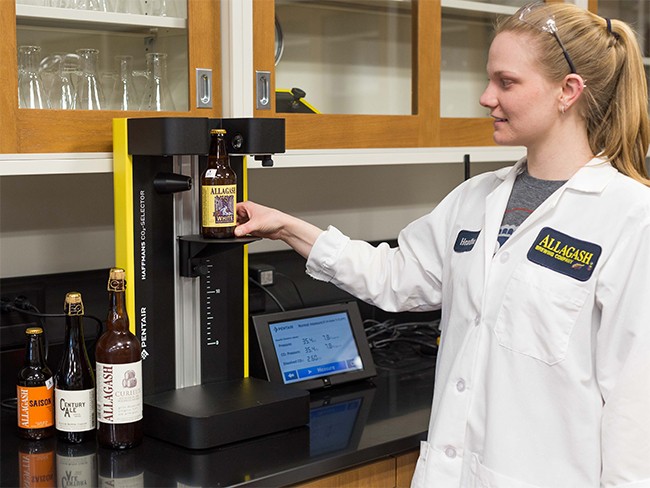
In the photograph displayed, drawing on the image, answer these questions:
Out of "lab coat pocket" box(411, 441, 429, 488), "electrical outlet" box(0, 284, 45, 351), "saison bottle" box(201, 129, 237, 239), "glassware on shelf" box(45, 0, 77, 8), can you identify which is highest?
"glassware on shelf" box(45, 0, 77, 8)

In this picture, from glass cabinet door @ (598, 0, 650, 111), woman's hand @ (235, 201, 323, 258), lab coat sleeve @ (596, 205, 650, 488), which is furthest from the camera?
glass cabinet door @ (598, 0, 650, 111)

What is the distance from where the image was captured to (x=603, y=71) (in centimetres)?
154

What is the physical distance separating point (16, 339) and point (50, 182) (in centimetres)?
37

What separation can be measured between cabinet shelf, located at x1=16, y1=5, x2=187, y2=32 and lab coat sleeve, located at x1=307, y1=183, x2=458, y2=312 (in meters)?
0.53

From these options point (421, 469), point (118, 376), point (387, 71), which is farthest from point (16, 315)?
point (387, 71)

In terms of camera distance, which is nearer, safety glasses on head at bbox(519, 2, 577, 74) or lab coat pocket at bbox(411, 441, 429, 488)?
safety glasses on head at bbox(519, 2, 577, 74)

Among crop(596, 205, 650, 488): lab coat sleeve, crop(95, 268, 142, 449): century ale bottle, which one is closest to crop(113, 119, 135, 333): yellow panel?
crop(95, 268, 142, 449): century ale bottle

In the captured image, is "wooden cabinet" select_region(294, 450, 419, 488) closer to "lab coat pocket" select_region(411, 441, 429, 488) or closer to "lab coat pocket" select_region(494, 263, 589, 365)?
"lab coat pocket" select_region(411, 441, 429, 488)

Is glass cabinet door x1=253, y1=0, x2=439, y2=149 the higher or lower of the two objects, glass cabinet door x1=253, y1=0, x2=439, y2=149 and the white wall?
the higher

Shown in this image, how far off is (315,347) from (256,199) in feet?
1.52

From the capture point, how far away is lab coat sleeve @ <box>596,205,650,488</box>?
1410 mm

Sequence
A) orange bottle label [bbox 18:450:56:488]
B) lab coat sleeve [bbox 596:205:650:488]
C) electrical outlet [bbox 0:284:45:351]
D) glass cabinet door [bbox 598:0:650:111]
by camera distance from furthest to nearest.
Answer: glass cabinet door [bbox 598:0:650:111] → electrical outlet [bbox 0:284:45:351] → orange bottle label [bbox 18:450:56:488] → lab coat sleeve [bbox 596:205:650:488]

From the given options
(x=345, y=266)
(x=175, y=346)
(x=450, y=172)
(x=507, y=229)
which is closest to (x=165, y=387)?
(x=175, y=346)

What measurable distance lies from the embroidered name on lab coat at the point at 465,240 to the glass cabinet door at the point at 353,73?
0.45 m
